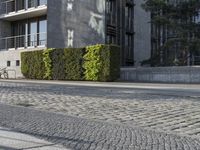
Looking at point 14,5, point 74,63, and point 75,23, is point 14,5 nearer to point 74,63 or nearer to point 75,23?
point 75,23

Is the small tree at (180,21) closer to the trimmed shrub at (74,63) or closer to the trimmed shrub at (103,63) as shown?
the trimmed shrub at (103,63)

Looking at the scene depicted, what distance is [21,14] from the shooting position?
37.9 m

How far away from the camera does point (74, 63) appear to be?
2966 cm

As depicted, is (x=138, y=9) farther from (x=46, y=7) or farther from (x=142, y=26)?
(x=46, y=7)

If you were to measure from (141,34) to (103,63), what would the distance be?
16353mm

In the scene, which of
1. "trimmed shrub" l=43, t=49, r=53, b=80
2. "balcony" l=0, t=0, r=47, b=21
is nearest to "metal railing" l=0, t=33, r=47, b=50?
"balcony" l=0, t=0, r=47, b=21

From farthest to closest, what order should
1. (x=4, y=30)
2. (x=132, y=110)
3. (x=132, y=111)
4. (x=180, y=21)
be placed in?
(x=4, y=30) → (x=180, y=21) → (x=132, y=110) → (x=132, y=111)

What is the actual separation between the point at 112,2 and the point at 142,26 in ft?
19.3

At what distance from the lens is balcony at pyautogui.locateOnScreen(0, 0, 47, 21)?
118 feet

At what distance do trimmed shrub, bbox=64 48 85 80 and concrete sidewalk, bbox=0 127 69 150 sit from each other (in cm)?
2206

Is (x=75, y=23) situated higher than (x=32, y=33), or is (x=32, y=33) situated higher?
(x=75, y=23)

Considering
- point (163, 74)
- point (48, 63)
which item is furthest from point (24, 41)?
point (163, 74)

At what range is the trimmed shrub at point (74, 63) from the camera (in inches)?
1154

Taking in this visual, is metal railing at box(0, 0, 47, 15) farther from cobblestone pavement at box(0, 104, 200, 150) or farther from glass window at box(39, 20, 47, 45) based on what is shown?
cobblestone pavement at box(0, 104, 200, 150)
